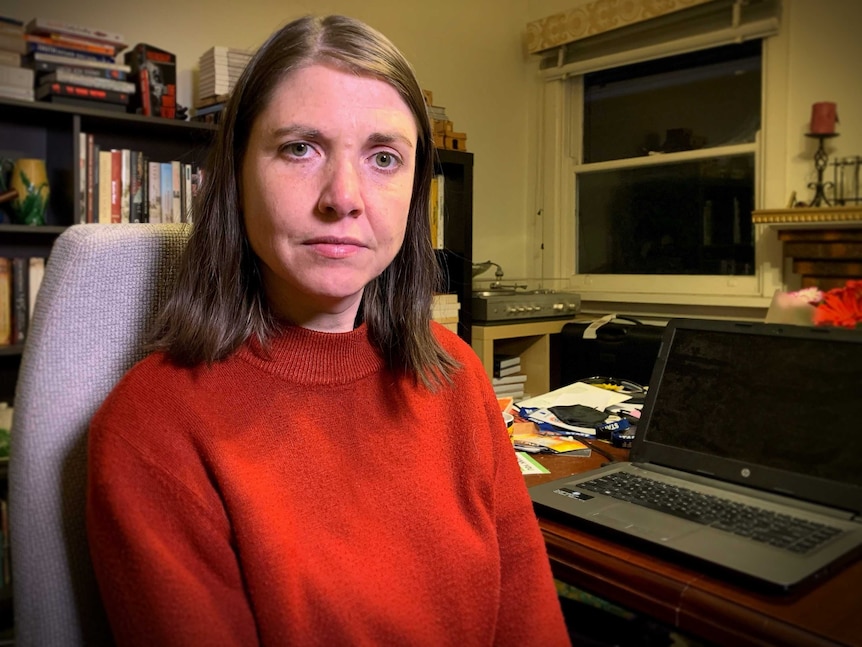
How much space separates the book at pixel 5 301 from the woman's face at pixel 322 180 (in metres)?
1.60

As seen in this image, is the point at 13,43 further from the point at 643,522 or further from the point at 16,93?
the point at 643,522

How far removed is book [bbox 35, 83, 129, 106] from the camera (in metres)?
2.08

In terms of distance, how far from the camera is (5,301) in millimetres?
2092

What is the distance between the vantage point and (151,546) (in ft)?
2.13

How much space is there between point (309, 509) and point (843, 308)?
0.78 meters

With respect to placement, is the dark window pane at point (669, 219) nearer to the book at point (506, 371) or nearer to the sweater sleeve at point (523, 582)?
the book at point (506, 371)

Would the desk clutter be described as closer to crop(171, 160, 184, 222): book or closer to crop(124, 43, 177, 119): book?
crop(171, 160, 184, 222): book

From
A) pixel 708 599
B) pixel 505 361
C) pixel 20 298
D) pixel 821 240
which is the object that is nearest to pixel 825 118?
pixel 821 240

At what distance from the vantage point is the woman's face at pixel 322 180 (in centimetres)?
78

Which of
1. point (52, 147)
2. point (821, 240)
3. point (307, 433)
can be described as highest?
point (52, 147)

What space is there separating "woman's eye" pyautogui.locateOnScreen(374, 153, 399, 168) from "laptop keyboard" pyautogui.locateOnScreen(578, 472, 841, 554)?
1.63 ft

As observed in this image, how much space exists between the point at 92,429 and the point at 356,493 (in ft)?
0.89

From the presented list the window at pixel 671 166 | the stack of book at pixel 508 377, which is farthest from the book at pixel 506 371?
the window at pixel 671 166

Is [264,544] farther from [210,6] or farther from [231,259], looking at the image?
[210,6]
